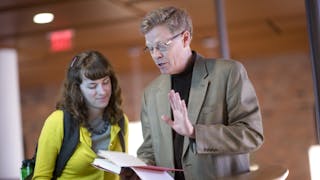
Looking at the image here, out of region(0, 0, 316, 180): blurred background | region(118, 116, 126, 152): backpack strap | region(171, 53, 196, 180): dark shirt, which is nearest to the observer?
region(171, 53, 196, 180): dark shirt

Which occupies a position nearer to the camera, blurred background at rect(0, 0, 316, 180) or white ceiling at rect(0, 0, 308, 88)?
white ceiling at rect(0, 0, 308, 88)

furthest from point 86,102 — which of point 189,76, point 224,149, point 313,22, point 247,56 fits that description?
point 247,56

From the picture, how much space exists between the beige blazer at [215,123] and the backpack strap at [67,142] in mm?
366

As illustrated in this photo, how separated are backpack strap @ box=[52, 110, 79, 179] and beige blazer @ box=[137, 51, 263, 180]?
366mm

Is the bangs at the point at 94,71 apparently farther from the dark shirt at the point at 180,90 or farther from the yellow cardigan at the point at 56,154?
the dark shirt at the point at 180,90

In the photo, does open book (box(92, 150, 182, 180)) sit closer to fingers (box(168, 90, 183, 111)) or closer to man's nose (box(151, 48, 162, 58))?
fingers (box(168, 90, 183, 111))

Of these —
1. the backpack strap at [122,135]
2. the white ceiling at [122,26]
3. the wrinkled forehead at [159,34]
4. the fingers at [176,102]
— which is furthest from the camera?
the white ceiling at [122,26]

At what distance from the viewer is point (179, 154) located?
79.1 inches

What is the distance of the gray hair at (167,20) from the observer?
1912mm

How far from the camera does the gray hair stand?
1.91 meters

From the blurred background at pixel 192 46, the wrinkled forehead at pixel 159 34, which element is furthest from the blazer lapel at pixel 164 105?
the blurred background at pixel 192 46

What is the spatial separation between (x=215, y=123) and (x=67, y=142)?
0.66 meters

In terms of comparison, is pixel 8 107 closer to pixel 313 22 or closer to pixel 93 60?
pixel 93 60

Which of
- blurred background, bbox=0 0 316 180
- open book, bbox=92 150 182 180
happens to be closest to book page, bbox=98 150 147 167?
open book, bbox=92 150 182 180
